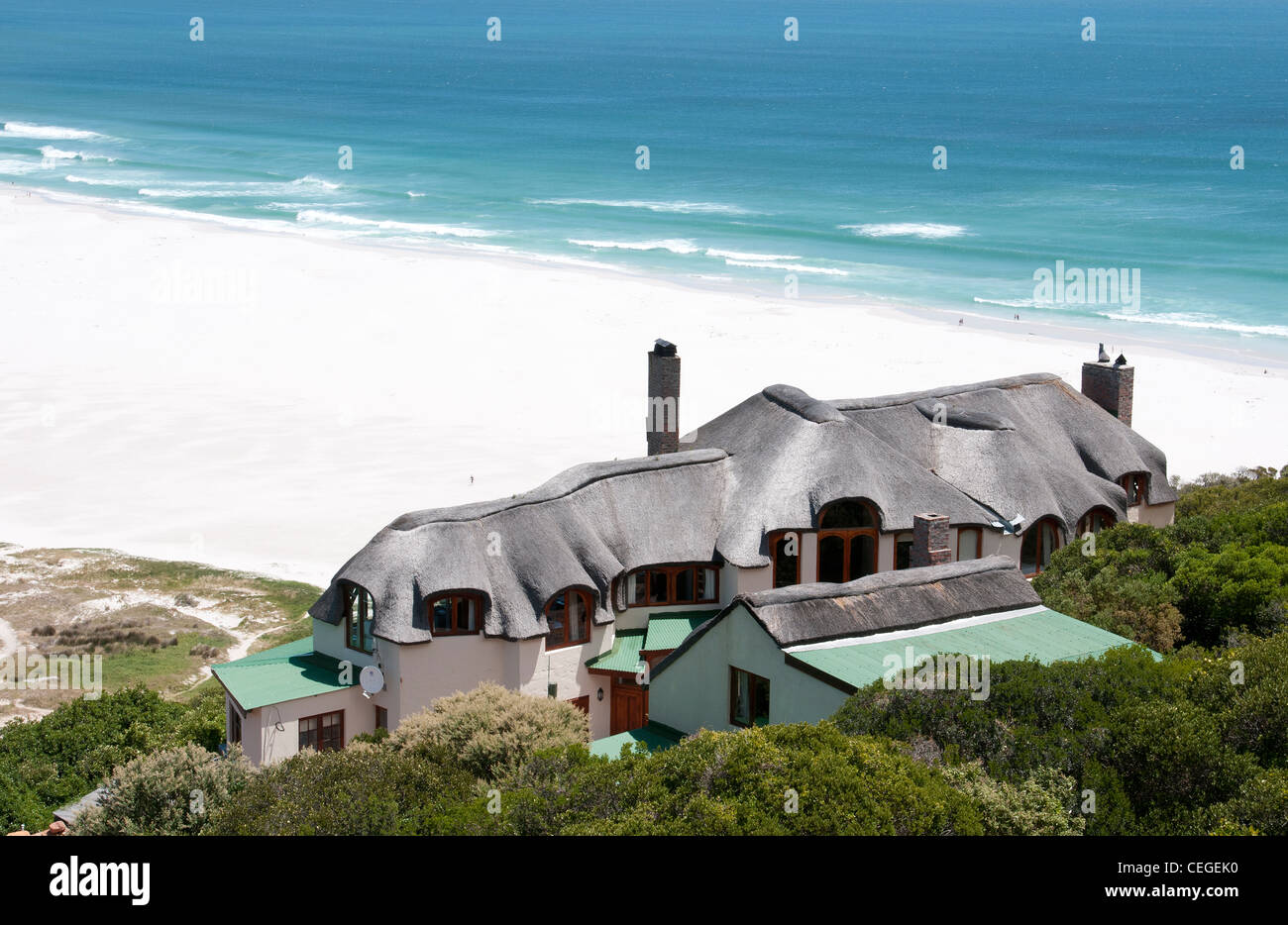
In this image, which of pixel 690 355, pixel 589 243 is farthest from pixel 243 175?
pixel 690 355

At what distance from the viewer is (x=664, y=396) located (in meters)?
31.5

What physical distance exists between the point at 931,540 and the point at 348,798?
1346 cm

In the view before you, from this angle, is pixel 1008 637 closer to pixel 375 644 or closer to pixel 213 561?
pixel 375 644

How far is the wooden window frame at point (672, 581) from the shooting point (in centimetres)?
2872

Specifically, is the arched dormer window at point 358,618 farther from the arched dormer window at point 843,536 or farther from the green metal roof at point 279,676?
the arched dormer window at point 843,536

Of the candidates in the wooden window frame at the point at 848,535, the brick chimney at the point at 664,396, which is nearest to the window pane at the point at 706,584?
the wooden window frame at the point at 848,535

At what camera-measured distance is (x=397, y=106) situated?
16262cm

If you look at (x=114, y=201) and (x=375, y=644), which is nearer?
(x=375, y=644)

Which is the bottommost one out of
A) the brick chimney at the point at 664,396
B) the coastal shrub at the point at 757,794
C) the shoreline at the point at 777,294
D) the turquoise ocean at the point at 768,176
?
the coastal shrub at the point at 757,794

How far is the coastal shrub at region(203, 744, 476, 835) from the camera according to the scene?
16.6 meters

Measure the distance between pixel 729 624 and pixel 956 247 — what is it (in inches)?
2694

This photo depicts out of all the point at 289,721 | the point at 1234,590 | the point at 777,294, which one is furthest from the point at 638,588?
the point at 777,294

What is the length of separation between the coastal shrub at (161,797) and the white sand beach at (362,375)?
742 inches

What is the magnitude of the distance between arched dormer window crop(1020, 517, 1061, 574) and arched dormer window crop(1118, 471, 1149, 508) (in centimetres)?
355
